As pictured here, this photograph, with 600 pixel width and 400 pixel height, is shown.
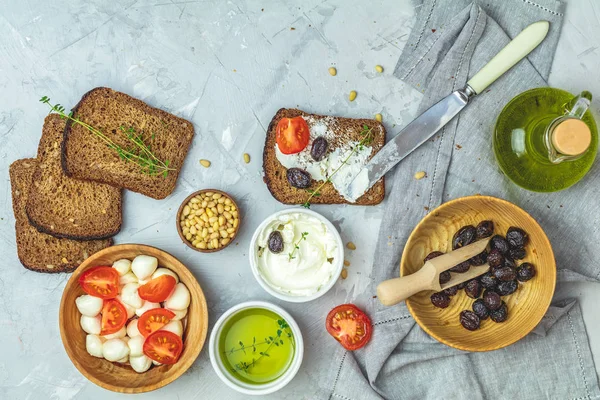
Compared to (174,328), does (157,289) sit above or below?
above

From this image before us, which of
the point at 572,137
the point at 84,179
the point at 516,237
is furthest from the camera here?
the point at 84,179

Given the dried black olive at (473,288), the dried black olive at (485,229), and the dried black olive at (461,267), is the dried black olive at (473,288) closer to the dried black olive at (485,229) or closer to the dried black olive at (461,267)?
the dried black olive at (461,267)

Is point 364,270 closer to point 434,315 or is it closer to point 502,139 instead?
point 434,315

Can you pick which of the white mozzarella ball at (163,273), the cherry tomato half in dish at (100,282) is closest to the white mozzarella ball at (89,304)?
the cherry tomato half in dish at (100,282)

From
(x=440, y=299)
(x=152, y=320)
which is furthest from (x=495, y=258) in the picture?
(x=152, y=320)

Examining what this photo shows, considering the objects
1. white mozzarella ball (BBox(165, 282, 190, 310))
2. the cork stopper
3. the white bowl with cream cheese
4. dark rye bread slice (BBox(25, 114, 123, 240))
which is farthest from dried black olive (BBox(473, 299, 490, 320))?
dark rye bread slice (BBox(25, 114, 123, 240))

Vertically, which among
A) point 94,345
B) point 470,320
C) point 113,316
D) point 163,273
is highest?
point 470,320

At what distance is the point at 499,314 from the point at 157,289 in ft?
4.46

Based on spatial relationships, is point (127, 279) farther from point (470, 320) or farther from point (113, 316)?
point (470, 320)

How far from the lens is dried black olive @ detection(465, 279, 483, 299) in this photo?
232cm

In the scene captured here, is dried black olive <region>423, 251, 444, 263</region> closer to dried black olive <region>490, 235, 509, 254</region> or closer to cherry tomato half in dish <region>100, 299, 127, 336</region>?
dried black olive <region>490, 235, 509, 254</region>

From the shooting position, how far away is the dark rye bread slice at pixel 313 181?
247 cm

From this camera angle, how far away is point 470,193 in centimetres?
248

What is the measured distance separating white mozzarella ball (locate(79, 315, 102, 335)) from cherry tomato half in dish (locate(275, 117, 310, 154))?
1.03m
